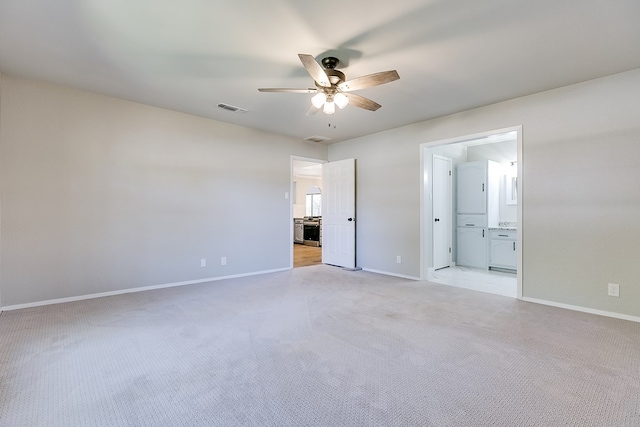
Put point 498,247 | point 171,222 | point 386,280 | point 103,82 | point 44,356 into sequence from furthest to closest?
point 498,247, point 386,280, point 171,222, point 103,82, point 44,356

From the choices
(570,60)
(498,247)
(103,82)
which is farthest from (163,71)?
(498,247)

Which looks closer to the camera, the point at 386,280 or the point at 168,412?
the point at 168,412

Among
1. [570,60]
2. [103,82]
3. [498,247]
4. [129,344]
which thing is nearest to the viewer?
[129,344]

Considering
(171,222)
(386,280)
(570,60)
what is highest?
(570,60)

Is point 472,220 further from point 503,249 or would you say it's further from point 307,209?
point 307,209

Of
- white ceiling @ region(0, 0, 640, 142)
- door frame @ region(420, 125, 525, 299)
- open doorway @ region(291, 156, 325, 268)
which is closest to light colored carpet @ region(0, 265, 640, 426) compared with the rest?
door frame @ region(420, 125, 525, 299)

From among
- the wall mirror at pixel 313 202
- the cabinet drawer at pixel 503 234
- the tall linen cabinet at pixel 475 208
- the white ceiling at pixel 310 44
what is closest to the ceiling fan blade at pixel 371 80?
the white ceiling at pixel 310 44

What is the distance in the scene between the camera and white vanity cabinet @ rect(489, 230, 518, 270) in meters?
5.11

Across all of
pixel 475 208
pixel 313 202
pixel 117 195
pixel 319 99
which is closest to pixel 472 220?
pixel 475 208

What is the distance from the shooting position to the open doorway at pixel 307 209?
28.7 ft

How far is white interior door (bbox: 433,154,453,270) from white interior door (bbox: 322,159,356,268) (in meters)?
1.51

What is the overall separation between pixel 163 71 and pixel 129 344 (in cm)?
261

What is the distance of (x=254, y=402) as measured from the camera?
1.65 metres

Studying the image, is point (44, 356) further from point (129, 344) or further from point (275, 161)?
point (275, 161)
